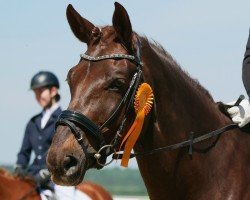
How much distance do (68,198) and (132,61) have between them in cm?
591

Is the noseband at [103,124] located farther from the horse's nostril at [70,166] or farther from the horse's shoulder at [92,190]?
the horse's shoulder at [92,190]

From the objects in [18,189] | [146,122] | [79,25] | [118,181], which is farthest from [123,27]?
[118,181]

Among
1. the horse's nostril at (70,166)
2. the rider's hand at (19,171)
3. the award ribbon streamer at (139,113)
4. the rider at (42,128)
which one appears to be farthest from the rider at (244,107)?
the rider's hand at (19,171)

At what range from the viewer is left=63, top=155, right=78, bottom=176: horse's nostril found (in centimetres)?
521

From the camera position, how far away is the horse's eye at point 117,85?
18.1 ft

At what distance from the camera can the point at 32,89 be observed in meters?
11.6

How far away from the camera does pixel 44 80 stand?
1148cm

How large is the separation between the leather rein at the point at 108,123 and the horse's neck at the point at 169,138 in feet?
0.18

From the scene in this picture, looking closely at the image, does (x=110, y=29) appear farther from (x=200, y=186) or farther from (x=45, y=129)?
(x=45, y=129)

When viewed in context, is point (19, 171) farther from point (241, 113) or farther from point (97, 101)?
Answer: point (97, 101)

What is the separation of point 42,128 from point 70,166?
20.8 ft

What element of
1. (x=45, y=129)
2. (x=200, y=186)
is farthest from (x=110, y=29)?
(x=45, y=129)

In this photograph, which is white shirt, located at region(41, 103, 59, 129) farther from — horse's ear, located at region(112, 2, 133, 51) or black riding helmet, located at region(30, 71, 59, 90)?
horse's ear, located at region(112, 2, 133, 51)

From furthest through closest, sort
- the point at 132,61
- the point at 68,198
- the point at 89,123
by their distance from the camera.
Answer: the point at 68,198, the point at 132,61, the point at 89,123
